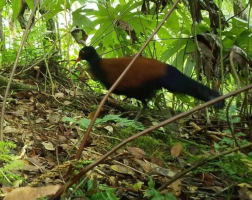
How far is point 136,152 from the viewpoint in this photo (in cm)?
191

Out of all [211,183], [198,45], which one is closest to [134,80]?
[198,45]

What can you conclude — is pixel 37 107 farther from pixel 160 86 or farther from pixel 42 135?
pixel 160 86

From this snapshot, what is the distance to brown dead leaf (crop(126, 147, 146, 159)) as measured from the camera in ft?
6.16

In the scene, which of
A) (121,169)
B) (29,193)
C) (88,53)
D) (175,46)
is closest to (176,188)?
(121,169)

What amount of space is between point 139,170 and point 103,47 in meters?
2.43

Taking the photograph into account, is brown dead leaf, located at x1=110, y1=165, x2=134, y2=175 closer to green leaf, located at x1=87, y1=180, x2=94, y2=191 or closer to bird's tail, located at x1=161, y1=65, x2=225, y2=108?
green leaf, located at x1=87, y1=180, x2=94, y2=191

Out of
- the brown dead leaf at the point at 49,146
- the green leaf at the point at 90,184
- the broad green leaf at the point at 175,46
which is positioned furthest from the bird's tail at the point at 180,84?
the green leaf at the point at 90,184

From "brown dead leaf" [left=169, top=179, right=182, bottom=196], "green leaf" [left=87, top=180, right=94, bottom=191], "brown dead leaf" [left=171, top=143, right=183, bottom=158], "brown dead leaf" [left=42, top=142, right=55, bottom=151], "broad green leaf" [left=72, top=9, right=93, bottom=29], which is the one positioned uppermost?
"broad green leaf" [left=72, top=9, right=93, bottom=29]

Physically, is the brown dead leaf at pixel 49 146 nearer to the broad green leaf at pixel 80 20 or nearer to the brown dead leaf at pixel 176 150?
the brown dead leaf at pixel 176 150

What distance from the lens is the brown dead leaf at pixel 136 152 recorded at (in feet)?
6.16

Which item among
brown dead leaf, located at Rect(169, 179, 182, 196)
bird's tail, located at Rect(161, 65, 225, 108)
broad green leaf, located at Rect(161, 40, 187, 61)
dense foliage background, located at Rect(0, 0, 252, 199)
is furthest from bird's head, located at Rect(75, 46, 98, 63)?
brown dead leaf, located at Rect(169, 179, 182, 196)

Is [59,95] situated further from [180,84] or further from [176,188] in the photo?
[176,188]

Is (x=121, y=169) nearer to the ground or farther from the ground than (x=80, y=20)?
nearer to the ground

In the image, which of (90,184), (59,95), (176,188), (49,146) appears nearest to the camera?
(90,184)
